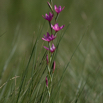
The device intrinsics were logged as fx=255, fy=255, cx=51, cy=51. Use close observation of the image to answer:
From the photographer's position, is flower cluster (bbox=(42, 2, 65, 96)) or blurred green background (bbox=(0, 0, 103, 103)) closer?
flower cluster (bbox=(42, 2, 65, 96))

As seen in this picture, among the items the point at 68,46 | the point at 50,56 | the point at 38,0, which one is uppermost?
the point at 50,56

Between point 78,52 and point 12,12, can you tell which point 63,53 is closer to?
point 78,52

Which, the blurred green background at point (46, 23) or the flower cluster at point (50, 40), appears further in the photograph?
the blurred green background at point (46, 23)

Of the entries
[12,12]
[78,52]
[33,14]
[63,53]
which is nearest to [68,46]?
[63,53]

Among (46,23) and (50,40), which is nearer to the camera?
(50,40)

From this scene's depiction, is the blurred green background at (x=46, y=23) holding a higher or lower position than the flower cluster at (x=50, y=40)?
lower

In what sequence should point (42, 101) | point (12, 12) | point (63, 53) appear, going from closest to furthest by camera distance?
point (42, 101) < point (63, 53) < point (12, 12)

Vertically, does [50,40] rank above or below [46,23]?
above

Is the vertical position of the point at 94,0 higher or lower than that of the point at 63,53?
higher

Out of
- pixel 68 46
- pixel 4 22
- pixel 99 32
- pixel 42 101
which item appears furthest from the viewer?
pixel 4 22

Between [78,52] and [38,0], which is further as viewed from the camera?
[38,0]

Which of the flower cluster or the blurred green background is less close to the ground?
the flower cluster
